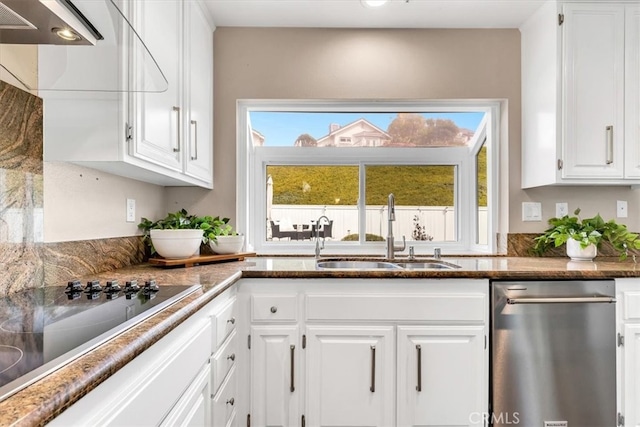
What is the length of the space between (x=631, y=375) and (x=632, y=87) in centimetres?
149

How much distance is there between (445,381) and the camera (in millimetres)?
1681

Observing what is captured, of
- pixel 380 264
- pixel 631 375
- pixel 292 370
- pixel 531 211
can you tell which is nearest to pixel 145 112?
pixel 292 370

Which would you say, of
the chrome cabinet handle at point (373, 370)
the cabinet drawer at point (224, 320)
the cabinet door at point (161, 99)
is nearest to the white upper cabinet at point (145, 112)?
the cabinet door at point (161, 99)

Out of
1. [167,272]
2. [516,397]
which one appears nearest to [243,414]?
[167,272]

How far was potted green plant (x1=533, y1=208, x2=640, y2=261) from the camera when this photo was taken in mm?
2016

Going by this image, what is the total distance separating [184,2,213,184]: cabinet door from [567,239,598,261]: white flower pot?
2.14 metres

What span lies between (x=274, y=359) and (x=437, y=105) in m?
1.84

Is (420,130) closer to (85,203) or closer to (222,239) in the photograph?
(222,239)

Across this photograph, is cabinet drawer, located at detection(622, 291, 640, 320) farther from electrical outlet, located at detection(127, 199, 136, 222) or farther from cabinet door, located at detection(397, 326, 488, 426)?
electrical outlet, located at detection(127, 199, 136, 222)

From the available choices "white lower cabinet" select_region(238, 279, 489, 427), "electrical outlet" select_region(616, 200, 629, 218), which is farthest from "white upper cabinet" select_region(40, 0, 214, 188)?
"electrical outlet" select_region(616, 200, 629, 218)

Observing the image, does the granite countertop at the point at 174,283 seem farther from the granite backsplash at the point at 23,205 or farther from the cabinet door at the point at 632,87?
the cabinet door at the point at 632,87

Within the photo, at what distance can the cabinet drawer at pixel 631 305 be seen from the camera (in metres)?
1.68

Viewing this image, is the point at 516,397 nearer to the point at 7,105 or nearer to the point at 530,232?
the point at 530,232

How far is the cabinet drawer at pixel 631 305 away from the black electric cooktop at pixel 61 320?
1.86 meters
